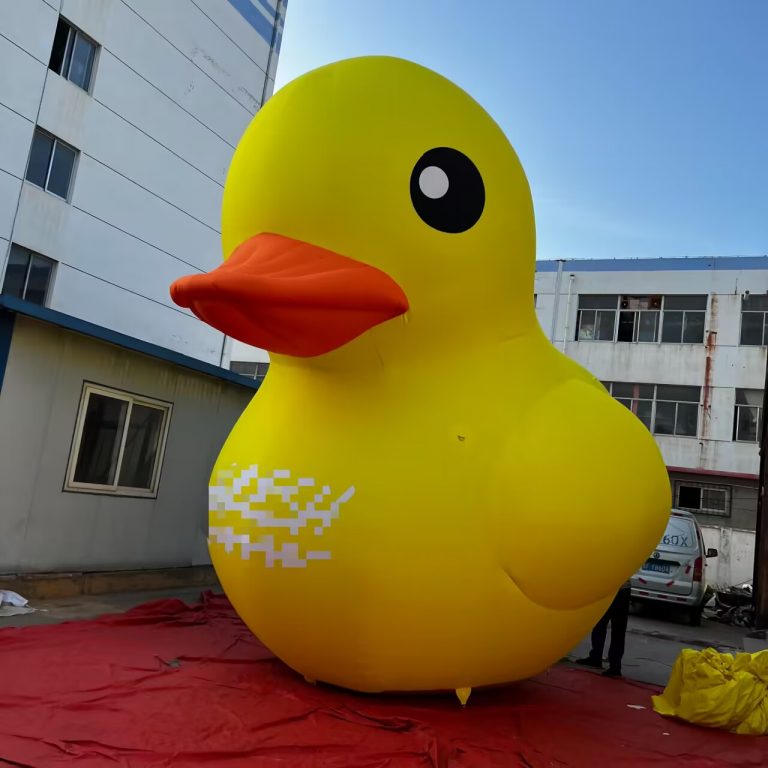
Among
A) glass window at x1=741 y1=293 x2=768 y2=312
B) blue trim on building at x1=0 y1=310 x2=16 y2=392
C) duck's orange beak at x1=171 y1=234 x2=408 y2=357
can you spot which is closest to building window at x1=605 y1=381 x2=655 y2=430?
glass window at x1=741 y1=293 x2=768 y2=312

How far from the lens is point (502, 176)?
386 centimetres

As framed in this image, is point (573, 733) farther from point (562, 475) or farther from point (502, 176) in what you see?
point (502, 176)

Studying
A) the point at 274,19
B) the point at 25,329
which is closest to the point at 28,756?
the point at 25,329

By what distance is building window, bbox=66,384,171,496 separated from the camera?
7.49 m

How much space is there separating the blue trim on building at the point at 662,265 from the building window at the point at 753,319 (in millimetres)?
1063

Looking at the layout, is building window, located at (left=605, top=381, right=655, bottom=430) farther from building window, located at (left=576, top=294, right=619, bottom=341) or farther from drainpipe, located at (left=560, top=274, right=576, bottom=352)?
drainpipe, located at (left=560, top=274, right=576, bottom=352)

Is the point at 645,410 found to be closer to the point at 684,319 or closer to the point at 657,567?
the point at 684,319

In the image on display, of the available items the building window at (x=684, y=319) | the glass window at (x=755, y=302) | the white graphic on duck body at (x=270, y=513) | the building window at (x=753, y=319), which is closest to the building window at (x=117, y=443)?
the white graphic on duck body at (x=270, y=513)

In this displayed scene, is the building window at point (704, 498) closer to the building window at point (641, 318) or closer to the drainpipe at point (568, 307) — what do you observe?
the building window at point (641, 318)

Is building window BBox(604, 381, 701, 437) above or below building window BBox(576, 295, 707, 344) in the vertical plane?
below

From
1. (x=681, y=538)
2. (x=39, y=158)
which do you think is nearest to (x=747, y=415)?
(x=681, y=538)

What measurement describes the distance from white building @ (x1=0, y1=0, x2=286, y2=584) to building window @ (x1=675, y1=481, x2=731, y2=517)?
1384 centimetres

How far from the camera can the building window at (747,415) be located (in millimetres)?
20703

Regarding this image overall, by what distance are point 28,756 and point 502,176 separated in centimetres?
350
